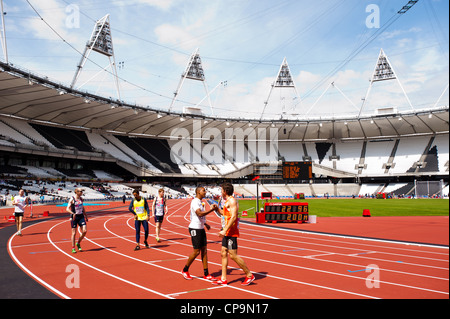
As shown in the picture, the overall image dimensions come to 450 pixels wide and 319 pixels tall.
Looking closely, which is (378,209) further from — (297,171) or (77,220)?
(77,220)

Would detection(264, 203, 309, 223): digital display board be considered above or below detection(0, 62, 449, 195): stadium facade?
below

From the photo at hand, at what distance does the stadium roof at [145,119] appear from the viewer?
139ft

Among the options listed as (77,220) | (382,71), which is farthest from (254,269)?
(382,71)

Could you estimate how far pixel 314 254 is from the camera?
9391 mm

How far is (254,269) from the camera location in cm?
754

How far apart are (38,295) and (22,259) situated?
146 inches

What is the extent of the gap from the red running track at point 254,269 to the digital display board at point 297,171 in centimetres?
4325

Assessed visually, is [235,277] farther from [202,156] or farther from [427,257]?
[202,156]

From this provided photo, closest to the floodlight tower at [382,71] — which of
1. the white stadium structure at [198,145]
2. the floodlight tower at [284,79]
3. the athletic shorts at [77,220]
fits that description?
the white stadium structure at [198,145]

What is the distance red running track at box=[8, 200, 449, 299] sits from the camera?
18.7 ft

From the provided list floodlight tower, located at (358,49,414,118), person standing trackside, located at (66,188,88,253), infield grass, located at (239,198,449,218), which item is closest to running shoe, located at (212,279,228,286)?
person standing trackside, located at (66,188,88,253)

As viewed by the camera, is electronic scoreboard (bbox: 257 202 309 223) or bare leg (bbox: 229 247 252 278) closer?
bare leg (bbox: 229 247 252 278)

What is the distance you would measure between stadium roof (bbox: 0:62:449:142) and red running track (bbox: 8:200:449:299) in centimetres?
3411

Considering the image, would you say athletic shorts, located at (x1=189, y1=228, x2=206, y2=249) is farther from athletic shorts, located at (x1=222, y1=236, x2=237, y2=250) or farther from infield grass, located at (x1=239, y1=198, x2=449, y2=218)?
infield grass, located at (x1=239, y1=198, x2=449, y2=218)
